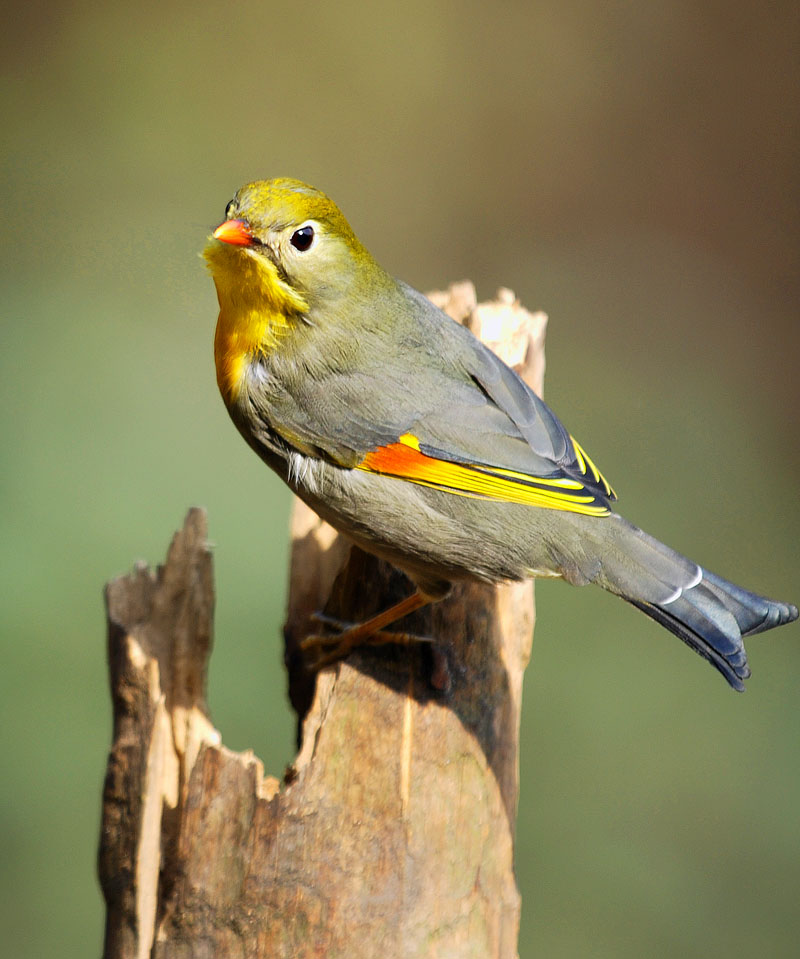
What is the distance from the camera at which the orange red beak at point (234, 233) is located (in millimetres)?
3025

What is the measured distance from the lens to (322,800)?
118 inches

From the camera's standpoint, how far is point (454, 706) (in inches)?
129

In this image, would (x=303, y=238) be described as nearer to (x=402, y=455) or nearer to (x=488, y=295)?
(x=402, y=455)

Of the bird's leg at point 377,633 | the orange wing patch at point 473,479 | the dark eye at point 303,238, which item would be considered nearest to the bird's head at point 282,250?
the dark eye at point 303,238

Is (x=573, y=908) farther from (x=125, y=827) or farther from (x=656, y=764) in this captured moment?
(x=125, y=827)

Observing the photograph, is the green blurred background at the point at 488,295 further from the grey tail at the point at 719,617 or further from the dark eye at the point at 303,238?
the dark eye at the point at 303,238

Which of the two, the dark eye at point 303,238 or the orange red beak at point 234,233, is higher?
the dark eye at point 303,238

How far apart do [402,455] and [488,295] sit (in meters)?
4.37

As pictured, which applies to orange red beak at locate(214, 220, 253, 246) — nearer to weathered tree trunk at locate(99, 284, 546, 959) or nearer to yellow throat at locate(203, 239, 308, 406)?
yellow throat at locate(203, 239, 308, 406)

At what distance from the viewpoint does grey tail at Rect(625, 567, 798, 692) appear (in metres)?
3.11

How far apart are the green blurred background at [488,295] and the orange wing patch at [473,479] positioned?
6.99 feet

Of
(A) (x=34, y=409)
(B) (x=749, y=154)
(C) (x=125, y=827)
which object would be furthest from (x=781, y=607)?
(B) (x=749, y=154)

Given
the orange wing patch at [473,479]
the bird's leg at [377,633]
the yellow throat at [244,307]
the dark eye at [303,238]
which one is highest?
the dark eye at [303,238]

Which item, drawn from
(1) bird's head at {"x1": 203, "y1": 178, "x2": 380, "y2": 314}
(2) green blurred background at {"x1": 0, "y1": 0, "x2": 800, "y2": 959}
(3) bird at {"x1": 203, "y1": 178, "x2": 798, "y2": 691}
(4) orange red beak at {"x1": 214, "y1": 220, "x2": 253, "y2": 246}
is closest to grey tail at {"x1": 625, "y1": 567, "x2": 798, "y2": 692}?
(3) bird at {"x1": 203, "y1": 178, "x2": 798, "y2": 691}
